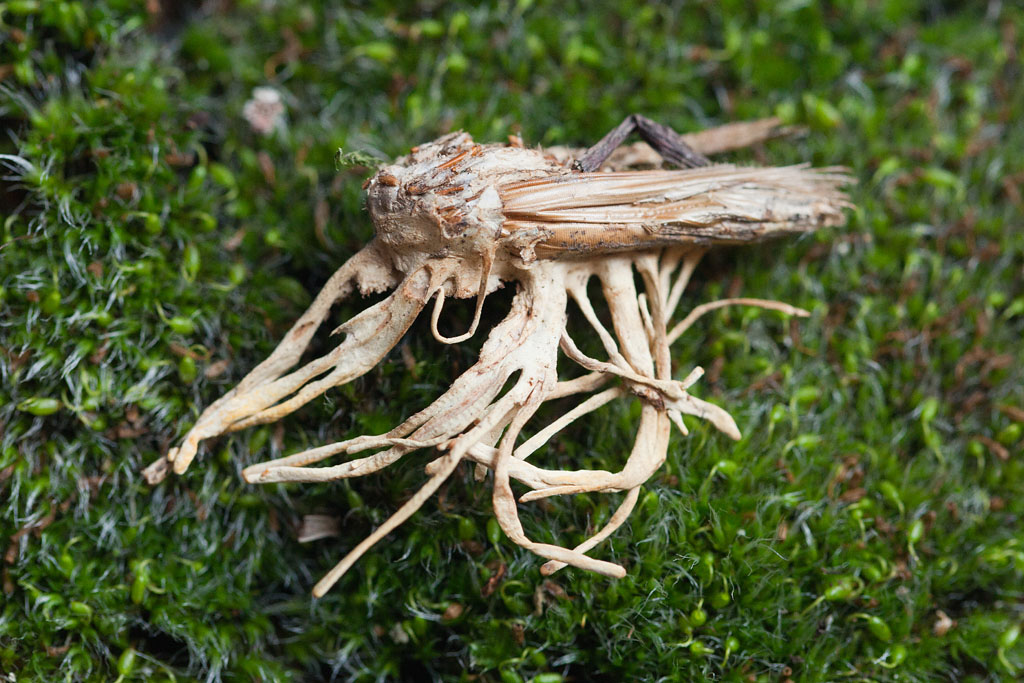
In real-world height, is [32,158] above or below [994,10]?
below

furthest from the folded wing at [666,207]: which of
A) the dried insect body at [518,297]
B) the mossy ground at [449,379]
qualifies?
the mossy ground at [449,379]

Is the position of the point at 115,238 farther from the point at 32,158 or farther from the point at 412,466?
the point at 412,466

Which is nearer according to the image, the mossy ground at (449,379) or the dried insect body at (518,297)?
the dried insect body at (518,297)

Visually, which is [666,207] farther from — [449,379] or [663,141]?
[449,379]

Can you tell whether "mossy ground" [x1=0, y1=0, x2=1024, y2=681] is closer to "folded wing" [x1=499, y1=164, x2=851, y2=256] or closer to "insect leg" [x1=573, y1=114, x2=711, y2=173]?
"folded wing" [x1=499, y1=164, x2=851, y2=256]

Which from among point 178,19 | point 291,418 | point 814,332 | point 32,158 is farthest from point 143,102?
point 814,332

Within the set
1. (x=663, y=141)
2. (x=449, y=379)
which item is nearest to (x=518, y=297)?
(x=449, y=379)

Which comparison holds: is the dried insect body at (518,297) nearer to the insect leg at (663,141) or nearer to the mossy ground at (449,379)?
the insect leg at (663,141)
